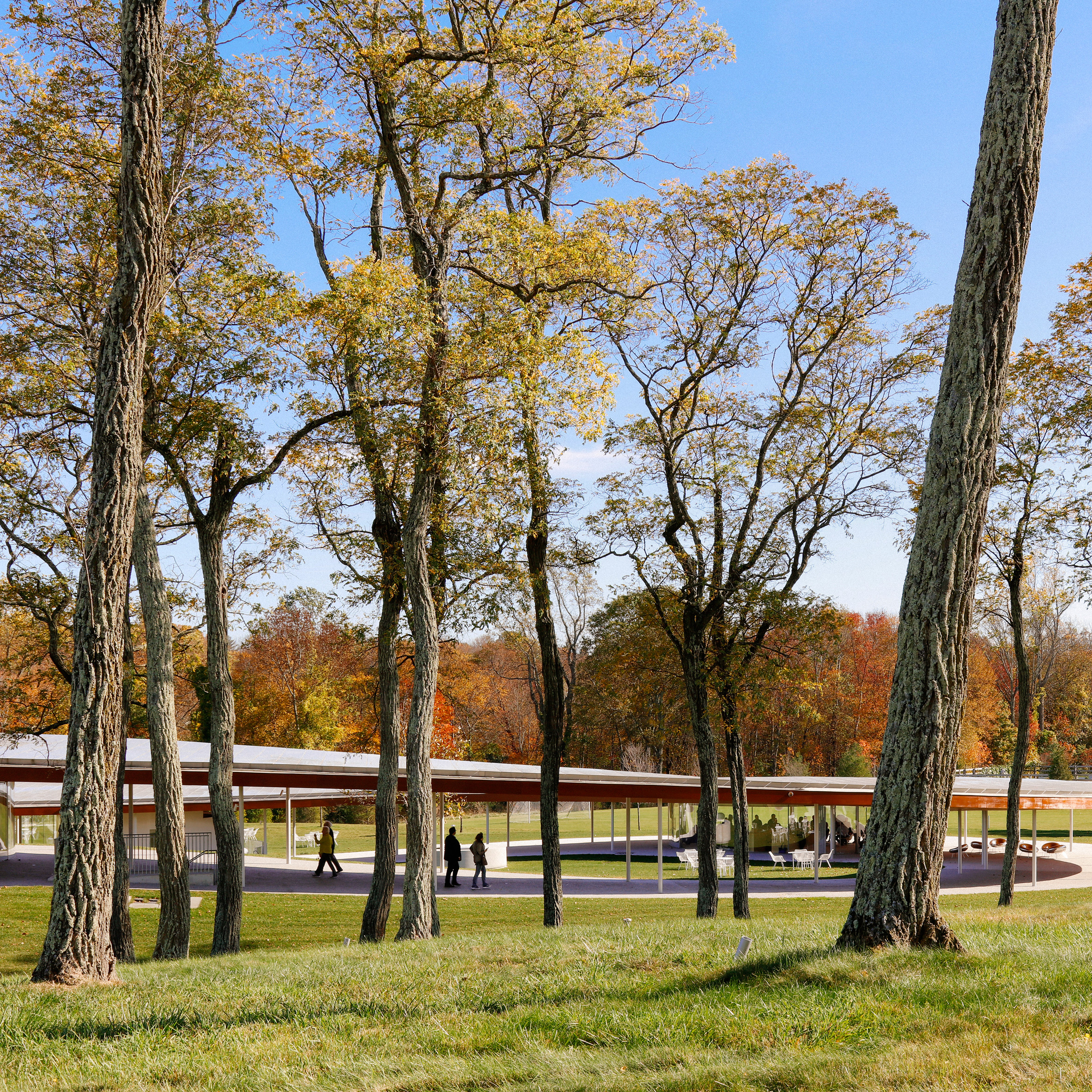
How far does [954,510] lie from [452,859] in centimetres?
2484

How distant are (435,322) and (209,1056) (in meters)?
10.2

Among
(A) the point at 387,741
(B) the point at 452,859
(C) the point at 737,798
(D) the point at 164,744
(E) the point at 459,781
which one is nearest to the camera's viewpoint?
(D) the point at 164,744

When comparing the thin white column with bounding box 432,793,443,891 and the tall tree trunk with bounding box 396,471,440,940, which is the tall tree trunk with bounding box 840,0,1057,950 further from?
the thin white column with bounding box 432,793,443,891

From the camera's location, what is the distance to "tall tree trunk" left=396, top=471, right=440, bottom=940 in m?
13.8

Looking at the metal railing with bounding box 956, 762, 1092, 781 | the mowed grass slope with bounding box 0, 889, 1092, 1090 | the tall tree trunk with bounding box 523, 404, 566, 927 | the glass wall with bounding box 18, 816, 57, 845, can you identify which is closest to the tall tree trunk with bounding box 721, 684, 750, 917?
the tall tree trunk with bounding box 523, 404, 566, 927

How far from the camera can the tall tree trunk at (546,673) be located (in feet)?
53.7

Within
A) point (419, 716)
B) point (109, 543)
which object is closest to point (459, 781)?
point (419, 716)

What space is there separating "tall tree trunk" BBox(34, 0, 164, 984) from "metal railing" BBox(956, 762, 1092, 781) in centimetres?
6291

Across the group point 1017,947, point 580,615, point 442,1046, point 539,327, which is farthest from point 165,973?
point 580,615

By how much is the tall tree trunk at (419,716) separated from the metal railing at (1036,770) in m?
56.5

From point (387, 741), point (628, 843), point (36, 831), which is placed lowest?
point (36, 831)

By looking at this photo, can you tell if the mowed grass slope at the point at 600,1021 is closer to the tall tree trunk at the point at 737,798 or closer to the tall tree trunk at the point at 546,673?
the tall tree trunk at the point at 546,673

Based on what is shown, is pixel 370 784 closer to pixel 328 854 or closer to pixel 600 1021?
pixel 328 854

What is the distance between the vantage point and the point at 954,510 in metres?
6.61
